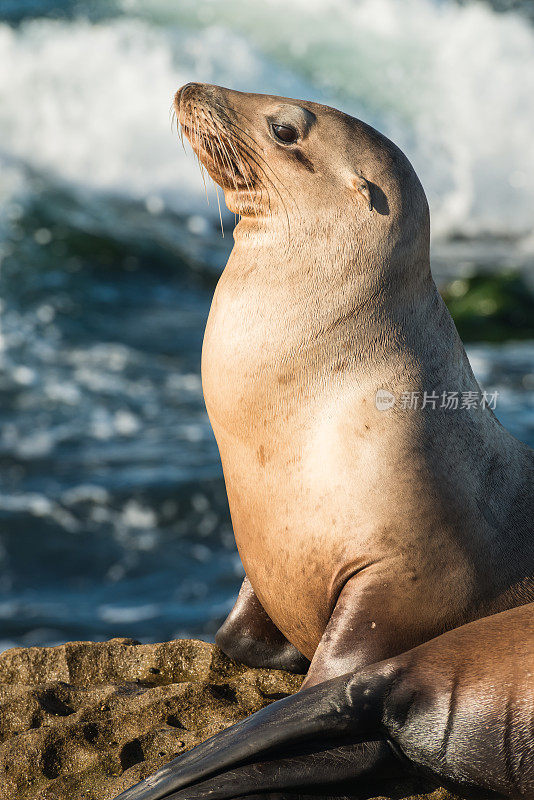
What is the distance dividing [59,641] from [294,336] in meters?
3.56

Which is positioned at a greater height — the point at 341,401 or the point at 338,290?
the point at 338,290

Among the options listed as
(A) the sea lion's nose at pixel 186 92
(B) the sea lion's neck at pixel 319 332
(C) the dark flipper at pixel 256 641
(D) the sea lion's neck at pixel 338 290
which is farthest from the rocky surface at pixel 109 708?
(A) the sea lion's nose at pixel 186 92

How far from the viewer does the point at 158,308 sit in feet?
42.0

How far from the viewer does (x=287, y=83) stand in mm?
18906

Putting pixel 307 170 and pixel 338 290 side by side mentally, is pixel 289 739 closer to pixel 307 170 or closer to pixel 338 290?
pixel 338 290

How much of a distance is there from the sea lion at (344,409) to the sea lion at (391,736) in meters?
0.23

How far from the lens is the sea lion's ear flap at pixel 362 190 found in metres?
→ 3.68

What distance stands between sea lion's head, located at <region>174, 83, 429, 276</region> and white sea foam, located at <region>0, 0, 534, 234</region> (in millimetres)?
12285

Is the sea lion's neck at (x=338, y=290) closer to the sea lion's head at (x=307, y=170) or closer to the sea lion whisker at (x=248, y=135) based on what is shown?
the sea lion's head at (x=307, y=170)

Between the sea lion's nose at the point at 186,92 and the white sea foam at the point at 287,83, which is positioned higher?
the white sea foam at the point at 287,83

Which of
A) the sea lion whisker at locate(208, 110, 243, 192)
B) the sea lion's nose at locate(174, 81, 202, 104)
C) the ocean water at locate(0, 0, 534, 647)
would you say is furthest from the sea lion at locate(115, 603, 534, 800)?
the ocean water at locate(0, 0, 534, 647)

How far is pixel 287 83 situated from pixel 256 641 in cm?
1635

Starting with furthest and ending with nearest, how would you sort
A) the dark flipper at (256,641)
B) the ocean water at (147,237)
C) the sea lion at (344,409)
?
the ocean water at (147,237), the dark flipper at (256,641), the sea lion at (344,409)

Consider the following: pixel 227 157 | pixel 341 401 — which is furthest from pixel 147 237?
pixel 341 401
